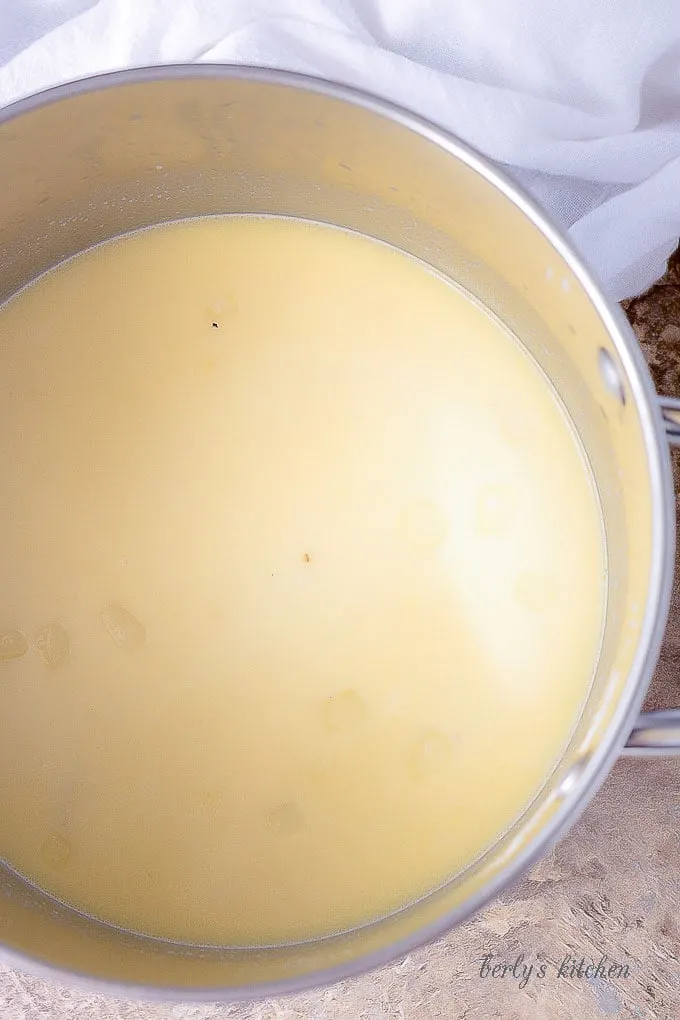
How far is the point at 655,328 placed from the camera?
79 centimetres

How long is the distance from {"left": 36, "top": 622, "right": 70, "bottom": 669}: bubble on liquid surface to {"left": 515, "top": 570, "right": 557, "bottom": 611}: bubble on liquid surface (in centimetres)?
29

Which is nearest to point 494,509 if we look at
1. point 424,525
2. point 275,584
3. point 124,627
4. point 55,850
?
point 424,525

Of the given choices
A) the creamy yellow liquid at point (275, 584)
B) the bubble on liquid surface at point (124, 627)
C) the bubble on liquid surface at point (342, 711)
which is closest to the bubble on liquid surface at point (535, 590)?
the creamy yellow liquid at point (275, 584)

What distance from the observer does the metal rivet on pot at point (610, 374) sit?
0.54 meters

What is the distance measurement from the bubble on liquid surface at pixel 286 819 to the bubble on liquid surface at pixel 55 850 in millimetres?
132

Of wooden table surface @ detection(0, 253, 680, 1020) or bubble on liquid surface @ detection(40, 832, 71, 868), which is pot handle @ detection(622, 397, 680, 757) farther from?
bubble on liquid surface @ detection(40, 832, 71, 868)

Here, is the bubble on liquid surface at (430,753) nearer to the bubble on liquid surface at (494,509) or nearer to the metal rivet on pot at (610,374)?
the bubble on liquid surface at (494,509)

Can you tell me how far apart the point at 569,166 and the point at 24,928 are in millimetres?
611

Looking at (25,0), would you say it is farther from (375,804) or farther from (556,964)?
(556,964)

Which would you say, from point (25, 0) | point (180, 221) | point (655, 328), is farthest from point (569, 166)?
point (25, 0)

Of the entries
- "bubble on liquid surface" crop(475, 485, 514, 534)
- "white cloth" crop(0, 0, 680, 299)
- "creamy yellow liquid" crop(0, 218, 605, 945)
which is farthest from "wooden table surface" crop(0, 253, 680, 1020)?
"white cloth" crop(0, 0, 680, 299)

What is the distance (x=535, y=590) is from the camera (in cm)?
66

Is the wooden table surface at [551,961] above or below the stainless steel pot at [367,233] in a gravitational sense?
below

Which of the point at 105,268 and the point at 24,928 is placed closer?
the point at 24,928
